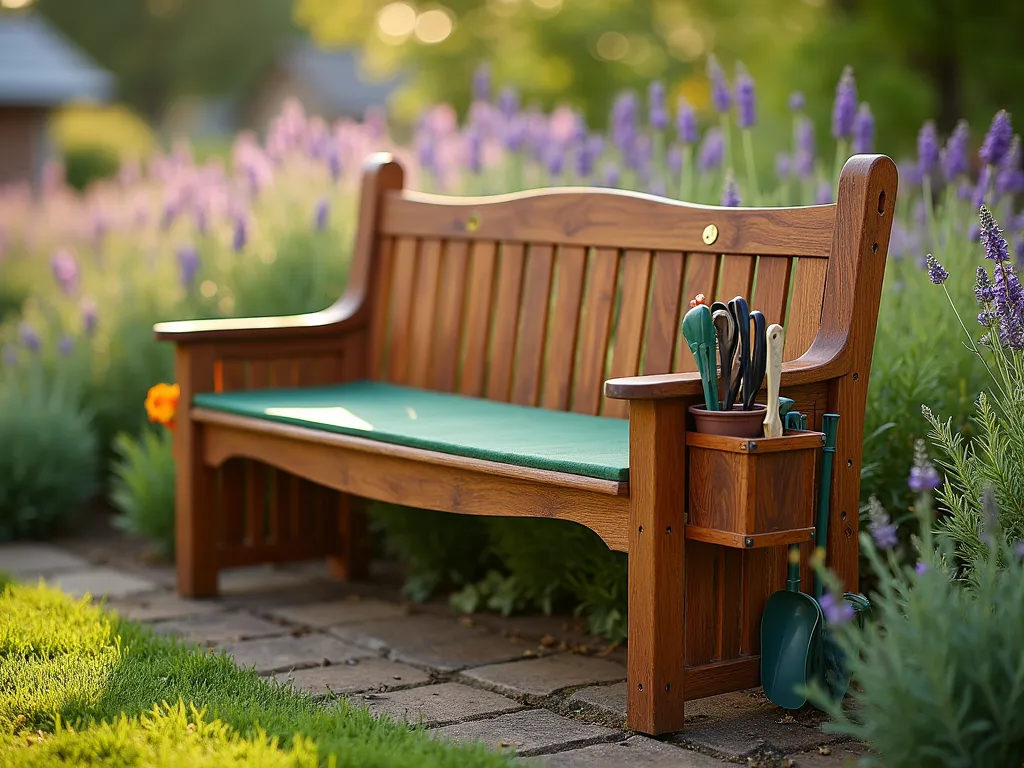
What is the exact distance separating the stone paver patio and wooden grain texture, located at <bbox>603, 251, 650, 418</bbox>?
781mm

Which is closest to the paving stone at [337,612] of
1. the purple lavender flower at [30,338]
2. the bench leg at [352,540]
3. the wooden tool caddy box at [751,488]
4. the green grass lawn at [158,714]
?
the bench leg at [352,540]

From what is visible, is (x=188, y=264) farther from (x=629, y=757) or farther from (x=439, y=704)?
(x=629, y=757)

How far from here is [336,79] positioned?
46.7 meters


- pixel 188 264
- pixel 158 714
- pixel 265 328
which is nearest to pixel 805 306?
pixel 158 714

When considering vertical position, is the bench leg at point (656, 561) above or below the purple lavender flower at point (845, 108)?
below

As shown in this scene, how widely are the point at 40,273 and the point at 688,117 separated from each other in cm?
499

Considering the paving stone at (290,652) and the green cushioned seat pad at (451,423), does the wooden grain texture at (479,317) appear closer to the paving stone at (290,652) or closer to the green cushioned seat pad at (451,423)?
the green cushioned seat pad at (451,423)

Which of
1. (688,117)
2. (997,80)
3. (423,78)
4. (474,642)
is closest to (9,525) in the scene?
(474,642)

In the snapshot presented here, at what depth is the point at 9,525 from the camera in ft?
17.7

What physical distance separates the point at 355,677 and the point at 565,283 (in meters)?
1.32

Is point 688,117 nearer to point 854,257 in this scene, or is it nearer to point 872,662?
point 854,257

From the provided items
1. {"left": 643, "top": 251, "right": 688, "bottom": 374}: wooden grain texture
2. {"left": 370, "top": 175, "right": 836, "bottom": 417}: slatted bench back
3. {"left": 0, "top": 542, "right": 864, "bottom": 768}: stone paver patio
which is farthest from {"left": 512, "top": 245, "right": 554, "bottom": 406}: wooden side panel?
{"left": 0, "top": 542, "right": 864, "bottom": 768}: stone paver patio

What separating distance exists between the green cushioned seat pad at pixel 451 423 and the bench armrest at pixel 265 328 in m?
0.19

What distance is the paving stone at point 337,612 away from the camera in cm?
421
